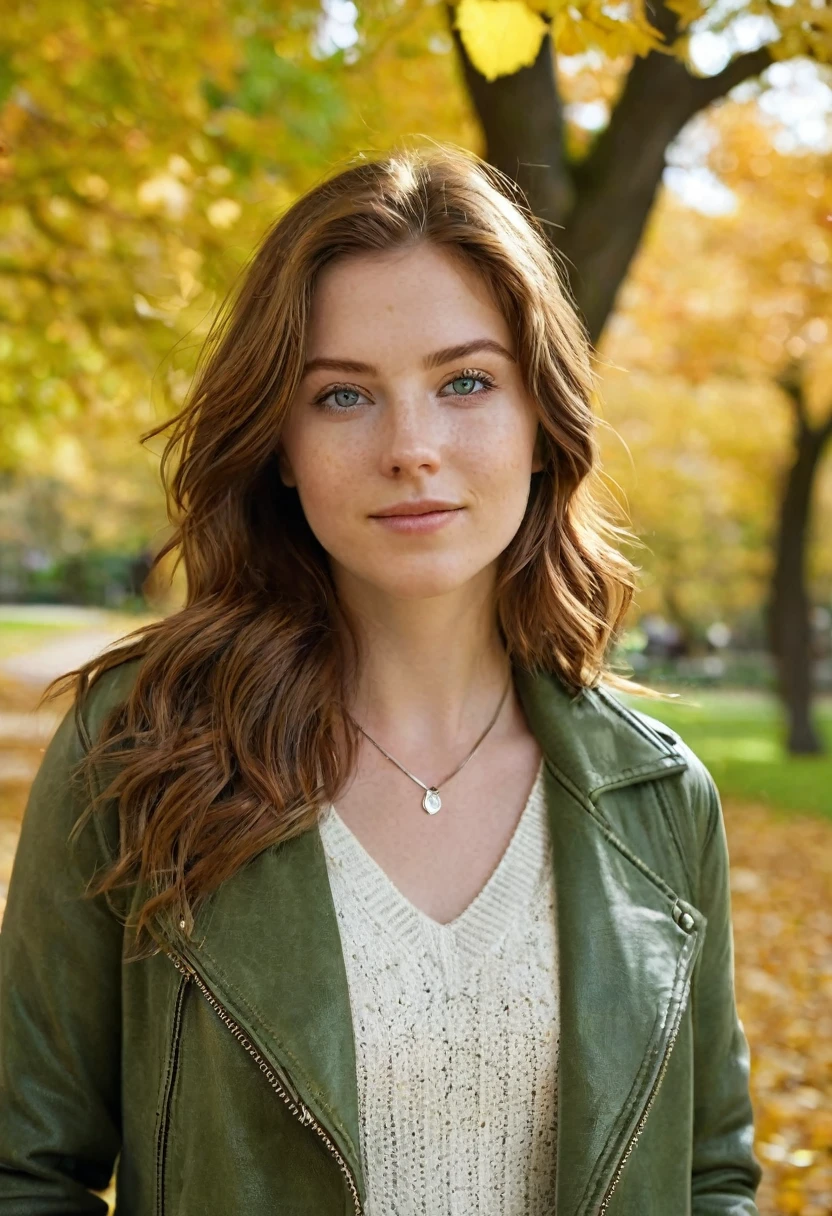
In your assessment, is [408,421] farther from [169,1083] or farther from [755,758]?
[755,758]

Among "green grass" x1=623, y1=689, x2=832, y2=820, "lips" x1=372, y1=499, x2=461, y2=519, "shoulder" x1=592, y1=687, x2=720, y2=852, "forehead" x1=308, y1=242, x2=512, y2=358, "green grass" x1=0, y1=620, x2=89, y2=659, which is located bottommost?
"green grass" x1=623, y1=689, x2=832, y2=820

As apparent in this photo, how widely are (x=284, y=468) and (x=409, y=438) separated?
0.38 m

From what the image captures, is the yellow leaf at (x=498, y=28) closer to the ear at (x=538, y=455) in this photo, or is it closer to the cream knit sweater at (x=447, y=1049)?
the ear at (x=538, y=455)

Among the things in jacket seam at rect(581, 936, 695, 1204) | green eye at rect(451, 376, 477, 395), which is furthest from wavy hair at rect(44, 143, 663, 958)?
jacket seam at rect(581, 936, 695, 1204)

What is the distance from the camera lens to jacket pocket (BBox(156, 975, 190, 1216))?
1.97 m

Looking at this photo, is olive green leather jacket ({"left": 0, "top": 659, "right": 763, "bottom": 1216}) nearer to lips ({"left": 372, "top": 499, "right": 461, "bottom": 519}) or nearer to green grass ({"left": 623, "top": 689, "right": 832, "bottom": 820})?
lips ({"left": 372, "top": 499, "right": 461, "bottom": 519})

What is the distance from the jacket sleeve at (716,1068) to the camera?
2346mm

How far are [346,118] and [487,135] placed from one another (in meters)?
2.54

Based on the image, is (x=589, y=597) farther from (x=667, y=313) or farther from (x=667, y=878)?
(x=667, y=313)

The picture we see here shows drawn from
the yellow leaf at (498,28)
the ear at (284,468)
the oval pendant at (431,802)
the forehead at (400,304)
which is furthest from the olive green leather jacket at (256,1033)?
the yellow leaf at (498,28)

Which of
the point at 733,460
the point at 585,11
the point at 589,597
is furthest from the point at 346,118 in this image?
the point at 733,460

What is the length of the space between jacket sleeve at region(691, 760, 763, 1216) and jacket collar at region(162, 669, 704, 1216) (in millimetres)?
113

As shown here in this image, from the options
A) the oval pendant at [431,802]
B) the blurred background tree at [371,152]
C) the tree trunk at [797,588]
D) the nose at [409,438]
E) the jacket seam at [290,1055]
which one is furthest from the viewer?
→ the tree trunk at [797,588]

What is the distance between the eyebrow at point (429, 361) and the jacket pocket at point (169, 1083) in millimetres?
1019
